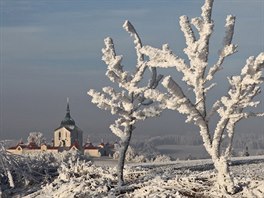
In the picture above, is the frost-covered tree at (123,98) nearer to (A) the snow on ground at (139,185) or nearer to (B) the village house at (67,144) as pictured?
(A) the snow on ground at (139,185)

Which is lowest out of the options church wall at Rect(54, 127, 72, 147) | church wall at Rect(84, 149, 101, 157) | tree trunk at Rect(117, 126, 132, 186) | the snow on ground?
the snow on ground

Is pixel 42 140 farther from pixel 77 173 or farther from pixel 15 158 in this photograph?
pixel 77 173

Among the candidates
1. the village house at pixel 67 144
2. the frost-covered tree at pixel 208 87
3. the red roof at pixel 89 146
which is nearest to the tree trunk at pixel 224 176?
the frost-covered tree at pixel 208 87

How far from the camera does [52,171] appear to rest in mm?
22766

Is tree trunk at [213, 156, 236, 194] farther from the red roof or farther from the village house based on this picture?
the red roof

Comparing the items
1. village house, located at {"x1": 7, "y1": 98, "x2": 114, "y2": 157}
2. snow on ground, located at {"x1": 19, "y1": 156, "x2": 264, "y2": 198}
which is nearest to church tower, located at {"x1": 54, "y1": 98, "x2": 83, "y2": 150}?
village house, located at {"x1": 7, "y1": 98, "x2": 114, "y2": 157}

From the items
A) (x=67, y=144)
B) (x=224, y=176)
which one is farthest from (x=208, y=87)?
(x=67, y=144)

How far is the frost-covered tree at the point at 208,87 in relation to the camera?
577 inches

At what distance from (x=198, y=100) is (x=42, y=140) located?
4321 centimetres

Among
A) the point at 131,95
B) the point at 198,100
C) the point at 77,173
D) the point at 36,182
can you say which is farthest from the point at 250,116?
the point at 36,182

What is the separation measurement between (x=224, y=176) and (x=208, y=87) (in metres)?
2.11

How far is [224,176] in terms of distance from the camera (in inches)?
607

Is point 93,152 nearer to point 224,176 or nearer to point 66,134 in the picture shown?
point 66,134

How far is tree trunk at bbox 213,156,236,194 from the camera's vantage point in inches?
601
